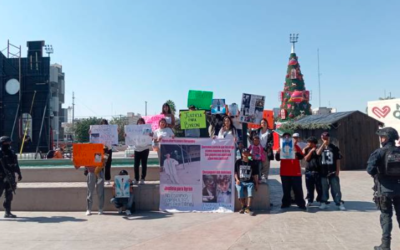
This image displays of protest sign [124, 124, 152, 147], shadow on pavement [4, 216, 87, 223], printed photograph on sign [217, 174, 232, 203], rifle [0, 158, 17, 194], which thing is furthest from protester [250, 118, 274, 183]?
rifle [0, 158, 17, 194]

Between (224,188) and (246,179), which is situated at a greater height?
(246,179)

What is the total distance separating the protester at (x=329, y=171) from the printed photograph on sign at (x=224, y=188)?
7.51 feet

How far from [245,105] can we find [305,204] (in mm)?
3278

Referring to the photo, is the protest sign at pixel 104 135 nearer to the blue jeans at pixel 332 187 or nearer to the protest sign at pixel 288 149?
the protest sign at pixel 288 149

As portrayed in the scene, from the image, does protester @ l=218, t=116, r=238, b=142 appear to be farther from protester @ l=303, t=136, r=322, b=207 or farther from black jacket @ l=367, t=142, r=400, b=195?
black jacket @ l=367, t=142, r=400, b=195

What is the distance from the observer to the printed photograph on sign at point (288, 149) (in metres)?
8.58

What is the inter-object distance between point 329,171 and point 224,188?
8.61 feet

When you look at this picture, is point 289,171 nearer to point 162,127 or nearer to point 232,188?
point 232,188

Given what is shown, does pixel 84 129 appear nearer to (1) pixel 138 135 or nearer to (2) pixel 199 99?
(2) pixel 199 99

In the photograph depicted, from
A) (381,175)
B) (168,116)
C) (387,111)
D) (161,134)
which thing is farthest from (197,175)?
(387,111)

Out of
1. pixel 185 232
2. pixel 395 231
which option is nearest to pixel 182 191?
pixel 185 232

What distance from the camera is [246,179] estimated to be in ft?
27.0

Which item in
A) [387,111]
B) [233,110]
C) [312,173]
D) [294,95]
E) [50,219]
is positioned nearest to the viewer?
[50,219]

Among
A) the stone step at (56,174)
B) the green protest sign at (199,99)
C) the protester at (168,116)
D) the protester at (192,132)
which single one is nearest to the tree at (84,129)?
the stone step at (56,174)
